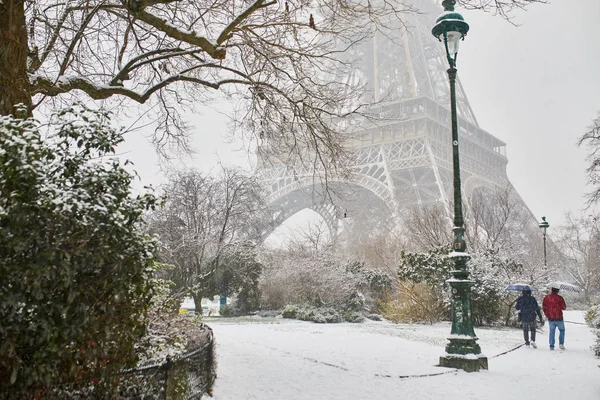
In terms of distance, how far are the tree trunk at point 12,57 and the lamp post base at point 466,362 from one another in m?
7.18

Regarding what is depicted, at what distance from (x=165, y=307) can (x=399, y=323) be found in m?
14.3

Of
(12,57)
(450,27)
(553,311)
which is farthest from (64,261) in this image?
(553,311)

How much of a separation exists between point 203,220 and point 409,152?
22.3m

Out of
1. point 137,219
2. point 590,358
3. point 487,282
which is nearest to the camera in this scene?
point 137,219

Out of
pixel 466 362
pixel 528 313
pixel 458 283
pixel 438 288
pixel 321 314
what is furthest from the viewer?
pixel 321 314

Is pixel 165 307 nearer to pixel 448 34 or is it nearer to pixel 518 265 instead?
pixel 448 34

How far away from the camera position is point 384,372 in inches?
302

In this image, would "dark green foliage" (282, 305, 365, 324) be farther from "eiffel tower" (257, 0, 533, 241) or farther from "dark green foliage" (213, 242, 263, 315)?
"eiffel tower" (257, 0, 533, 241)

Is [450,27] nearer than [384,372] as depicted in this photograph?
No

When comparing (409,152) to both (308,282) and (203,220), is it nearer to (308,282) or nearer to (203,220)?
(308,282)

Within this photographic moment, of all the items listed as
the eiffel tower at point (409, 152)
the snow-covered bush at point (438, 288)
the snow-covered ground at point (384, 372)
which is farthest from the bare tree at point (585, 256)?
the snow-covered ground at point (384, 372)

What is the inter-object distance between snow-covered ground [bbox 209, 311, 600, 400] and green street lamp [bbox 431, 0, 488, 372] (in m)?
0.26

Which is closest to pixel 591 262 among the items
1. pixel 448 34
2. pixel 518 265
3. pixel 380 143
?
pixel 380 143

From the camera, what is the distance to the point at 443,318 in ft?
62.6
